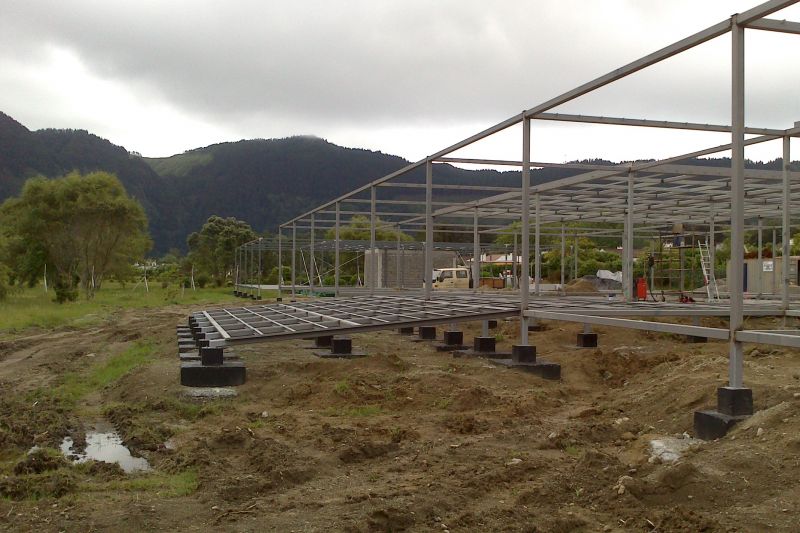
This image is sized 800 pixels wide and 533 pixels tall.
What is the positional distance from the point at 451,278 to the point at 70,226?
65.3 feet

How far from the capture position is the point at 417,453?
238 inches

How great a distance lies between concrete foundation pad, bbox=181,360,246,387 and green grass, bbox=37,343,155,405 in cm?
132

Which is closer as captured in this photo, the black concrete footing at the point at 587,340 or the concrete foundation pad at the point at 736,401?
the concrete foundation pad at the point at 736,401

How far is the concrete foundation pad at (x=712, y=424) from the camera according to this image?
226 inches

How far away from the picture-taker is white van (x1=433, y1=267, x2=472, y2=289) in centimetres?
3500

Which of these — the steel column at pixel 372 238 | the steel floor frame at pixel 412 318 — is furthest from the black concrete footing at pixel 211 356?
the steel column at pixel 372 238

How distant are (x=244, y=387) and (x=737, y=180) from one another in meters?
6.09

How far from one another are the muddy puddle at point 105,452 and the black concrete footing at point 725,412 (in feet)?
14.1

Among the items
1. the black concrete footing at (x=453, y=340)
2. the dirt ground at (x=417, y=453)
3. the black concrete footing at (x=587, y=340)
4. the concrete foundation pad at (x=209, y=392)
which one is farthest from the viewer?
the black concrete footing at (x=453, y=340)

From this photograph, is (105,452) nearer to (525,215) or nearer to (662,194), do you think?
(525,215)

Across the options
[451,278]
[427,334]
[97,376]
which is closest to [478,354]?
[427,334]

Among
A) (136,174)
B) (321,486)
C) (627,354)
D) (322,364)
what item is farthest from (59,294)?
(136,174)

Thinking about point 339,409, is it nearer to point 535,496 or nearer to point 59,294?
point 535,496

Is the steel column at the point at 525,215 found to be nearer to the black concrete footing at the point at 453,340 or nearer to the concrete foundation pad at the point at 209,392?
the black concrete footing at the point at 453,340
